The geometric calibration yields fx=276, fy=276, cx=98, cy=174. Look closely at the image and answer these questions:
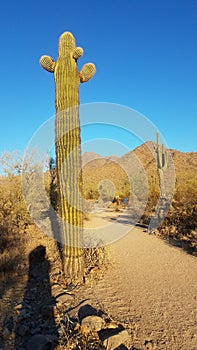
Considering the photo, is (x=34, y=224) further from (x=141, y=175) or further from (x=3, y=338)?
(x=141, y=175)

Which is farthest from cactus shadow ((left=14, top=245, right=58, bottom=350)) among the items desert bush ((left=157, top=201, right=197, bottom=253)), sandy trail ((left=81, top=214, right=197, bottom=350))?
desert bush ((left=157, top=201, right=197, bottom=253))

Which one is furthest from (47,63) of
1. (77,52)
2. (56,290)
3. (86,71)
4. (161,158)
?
(161,158)

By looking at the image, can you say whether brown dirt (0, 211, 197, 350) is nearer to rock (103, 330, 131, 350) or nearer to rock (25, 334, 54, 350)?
rock (103, 330, 131, 350)

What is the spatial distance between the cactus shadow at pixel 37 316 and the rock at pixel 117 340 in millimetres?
540

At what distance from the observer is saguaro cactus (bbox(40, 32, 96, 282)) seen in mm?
4676

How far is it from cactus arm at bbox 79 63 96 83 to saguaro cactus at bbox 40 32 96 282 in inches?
6.7

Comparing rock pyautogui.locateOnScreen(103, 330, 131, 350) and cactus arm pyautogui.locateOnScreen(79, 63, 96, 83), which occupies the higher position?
cactus arm pyautogui.locateOnScreen(79, 63, 96, 83)

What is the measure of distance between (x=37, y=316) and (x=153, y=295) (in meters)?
1.76

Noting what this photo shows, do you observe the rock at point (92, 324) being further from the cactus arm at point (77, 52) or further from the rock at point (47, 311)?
the cactus arm at point (77, 52)

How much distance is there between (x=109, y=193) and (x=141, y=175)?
390 centimetres

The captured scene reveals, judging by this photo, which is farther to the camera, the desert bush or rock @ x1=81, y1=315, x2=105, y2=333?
the desert bush

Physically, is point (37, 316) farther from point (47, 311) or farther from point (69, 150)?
point (69, 150)

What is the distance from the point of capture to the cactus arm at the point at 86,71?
16.4ft

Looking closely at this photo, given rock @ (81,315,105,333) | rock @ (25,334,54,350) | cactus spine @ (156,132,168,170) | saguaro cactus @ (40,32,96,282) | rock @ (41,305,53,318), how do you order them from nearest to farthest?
1. rock @ (25,334,54,350)
2. rock @ (81,315,105,333)
3. rock @ (41,305,53,318)
4. saguaro cactus @ (40,32,96,282)
5. cactus spine @ (156,132,168,170)
